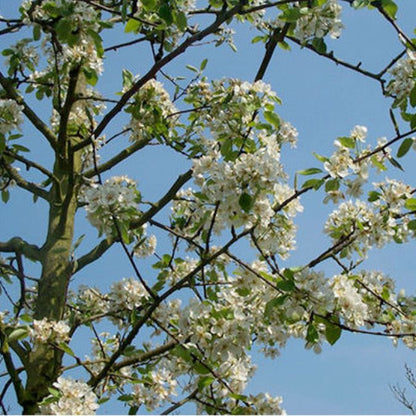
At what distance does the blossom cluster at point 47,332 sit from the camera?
10.7ft

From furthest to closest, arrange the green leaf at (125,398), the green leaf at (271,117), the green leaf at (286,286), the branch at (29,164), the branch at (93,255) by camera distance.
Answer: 1. the branch at (93,255)
2. the branch at (29,164)
3. the green leaf at (125,398)
4. the green leaf at (271,117)
5. the green leaf at (286,286)

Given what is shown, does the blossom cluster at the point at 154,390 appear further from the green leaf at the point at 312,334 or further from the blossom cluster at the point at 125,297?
the green leaf at the point at 312,334

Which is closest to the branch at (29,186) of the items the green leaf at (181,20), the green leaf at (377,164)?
the green leaf at (181,20)

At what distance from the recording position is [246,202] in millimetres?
2381

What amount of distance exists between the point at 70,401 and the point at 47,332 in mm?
569

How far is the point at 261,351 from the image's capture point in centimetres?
365

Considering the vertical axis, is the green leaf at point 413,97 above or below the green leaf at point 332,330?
above

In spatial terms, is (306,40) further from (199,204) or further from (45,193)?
(45,193)

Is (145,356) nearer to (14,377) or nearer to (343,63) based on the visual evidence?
(14,377)

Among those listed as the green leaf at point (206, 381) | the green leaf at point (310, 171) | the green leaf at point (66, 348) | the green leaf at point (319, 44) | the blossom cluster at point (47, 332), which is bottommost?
the green leaf at point (206, 381)

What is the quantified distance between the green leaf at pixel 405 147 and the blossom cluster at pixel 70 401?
76.1 inches

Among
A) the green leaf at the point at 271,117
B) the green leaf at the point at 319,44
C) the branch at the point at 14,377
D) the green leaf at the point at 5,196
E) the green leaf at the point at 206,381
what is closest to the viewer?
→ the green leaf at the point at 206,381

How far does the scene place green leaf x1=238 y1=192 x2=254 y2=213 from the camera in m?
2.38

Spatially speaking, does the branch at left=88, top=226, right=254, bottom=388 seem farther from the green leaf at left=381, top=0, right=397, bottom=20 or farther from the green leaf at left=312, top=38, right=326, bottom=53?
the green leaf at left=381, top=0, right=397, bottom=20
